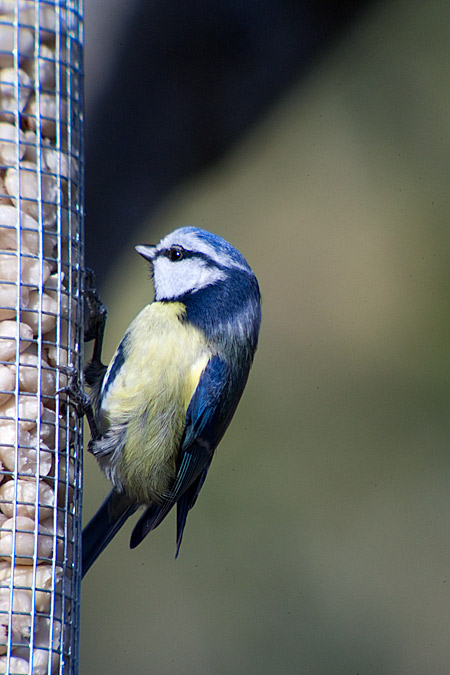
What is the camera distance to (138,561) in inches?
220

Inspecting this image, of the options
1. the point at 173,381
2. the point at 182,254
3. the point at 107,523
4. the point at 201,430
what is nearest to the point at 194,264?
the point at 182,254

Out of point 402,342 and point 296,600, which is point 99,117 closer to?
point 402,342

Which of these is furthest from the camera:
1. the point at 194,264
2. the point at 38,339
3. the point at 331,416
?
the point at 331,416

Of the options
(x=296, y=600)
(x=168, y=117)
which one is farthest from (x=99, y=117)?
(x=296, y=600)

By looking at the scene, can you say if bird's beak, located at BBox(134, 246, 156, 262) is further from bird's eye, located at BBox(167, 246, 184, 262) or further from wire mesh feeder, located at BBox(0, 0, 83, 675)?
wire mesh feeder, located at BBox(0, 0, 83, 675)

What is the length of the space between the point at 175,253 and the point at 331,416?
117 inches

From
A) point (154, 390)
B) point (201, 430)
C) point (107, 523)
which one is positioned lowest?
point (107, 523)

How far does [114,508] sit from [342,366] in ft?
9.43

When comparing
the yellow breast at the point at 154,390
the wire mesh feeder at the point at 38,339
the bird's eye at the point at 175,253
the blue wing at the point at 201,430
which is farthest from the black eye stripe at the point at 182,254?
the wire mesh feeder at the point at 38,339

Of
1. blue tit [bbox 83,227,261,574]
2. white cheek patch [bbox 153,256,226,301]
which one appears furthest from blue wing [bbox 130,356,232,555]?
white cheek patch [bbox 153,256,226,301]

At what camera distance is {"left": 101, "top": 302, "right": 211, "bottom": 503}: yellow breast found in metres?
2.82

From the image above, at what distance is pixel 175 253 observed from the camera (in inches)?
120

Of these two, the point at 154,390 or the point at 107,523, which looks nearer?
the point at 154,390

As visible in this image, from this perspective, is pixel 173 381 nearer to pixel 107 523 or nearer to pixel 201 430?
pixel 201 430
